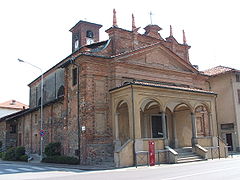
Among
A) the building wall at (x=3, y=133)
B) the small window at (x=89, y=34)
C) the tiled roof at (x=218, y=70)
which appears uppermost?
the small window at (x=89, y=34)

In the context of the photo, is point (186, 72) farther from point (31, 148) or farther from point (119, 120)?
point (31, 148)

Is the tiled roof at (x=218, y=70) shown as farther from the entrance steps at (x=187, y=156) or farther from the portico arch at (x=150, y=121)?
the entrance steps at (x=187, y=156)

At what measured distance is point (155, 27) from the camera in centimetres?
2711

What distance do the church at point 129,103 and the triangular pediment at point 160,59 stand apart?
9 cm

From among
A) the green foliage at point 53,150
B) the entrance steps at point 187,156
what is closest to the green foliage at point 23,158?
the green foliage at point 53,150

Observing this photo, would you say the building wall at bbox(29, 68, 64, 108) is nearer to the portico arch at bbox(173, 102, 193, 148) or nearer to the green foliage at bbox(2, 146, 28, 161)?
the green foliage at bbox(2, 146, 28, 161)

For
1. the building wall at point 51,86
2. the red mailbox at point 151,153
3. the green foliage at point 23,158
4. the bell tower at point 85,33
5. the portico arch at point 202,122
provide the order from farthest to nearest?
the bell tower at point 85,33 → the building wall at point 51,86 → the portico arch at point 202,122 → the green foliage at point 23,158 → the red mailbox at point 151,153

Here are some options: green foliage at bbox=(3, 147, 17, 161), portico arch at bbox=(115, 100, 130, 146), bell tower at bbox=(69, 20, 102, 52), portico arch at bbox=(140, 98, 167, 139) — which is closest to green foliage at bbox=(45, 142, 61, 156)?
portico arch at bbox=(115, 100, 130, 146)

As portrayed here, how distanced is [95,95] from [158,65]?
7076 mm

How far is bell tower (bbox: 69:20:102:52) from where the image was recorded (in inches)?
1441

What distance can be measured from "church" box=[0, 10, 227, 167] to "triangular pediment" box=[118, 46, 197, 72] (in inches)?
3.4

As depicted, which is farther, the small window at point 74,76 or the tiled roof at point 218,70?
the tiled roof at point 218,70

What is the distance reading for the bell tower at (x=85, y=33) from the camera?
120 feet

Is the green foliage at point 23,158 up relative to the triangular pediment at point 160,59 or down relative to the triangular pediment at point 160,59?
down
